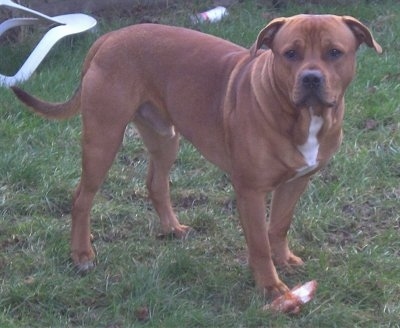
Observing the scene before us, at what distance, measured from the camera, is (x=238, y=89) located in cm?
470

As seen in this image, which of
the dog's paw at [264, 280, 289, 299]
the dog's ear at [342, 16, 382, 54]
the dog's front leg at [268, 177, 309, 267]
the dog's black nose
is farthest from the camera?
the dog's front leg at [268, 177, 309, 267]

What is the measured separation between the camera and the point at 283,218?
496cm

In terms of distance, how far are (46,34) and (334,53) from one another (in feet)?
12.7

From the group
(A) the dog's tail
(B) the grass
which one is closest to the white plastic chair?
(B) the grass

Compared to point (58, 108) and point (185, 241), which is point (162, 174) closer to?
point (185, 241)

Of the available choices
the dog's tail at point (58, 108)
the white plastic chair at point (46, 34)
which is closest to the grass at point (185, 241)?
the white plastic chair at point (46, 34)

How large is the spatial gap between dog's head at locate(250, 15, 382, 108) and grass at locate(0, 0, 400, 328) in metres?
0.93

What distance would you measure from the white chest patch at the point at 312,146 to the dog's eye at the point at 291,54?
0.90 feet

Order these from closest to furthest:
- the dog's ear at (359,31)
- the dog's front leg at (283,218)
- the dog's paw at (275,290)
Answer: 1. the dog's ear at (359,31)
2. the dog's paw at (275,290)
3. the dog's front leg at (283,218)

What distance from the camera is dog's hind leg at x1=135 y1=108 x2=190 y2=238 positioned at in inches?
210

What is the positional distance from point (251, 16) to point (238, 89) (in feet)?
13.3

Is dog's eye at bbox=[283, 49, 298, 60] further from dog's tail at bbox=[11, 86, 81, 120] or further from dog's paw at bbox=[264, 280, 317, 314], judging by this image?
dog's tail at bbox=[11, 86, 81, 120]

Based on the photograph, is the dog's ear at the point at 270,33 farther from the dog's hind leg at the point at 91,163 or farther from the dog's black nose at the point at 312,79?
the dog's hind leg at the point at 91,163

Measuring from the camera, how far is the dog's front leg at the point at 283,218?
16.2 feet
